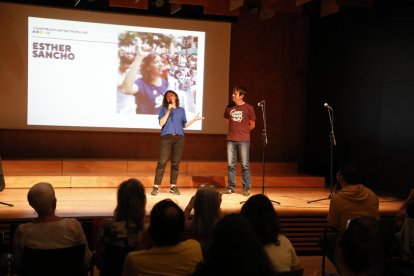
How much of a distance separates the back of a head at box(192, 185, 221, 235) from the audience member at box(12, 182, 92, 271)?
63cm

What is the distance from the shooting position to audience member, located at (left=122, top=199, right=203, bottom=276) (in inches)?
85.1

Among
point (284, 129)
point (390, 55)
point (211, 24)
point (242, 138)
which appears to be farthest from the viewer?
point (284, 129)

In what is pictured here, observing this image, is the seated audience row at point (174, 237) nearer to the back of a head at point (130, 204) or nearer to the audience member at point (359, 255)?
the back of a head at point (130, 204)

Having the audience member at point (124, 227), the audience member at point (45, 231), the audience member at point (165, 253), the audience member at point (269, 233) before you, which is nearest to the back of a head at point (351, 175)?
the audience member at point (269, 233)

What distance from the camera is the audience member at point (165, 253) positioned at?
216 cm

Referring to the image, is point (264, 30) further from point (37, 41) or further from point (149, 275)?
point (149, 275)

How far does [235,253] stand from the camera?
5.84 ft

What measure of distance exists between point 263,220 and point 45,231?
1.19 metres

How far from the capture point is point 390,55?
7.29 meters

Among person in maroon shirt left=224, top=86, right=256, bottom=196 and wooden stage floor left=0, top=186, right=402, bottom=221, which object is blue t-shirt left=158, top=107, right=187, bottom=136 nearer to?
person in maroon shirt left=224, top=86, right=256, bottom=196

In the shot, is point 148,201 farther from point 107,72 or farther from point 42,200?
point 42,200

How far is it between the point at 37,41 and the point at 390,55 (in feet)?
17.0

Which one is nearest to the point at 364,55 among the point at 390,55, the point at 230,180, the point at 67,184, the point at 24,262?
the point at 390,55

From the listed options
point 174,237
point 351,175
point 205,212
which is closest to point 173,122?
point 351,175
